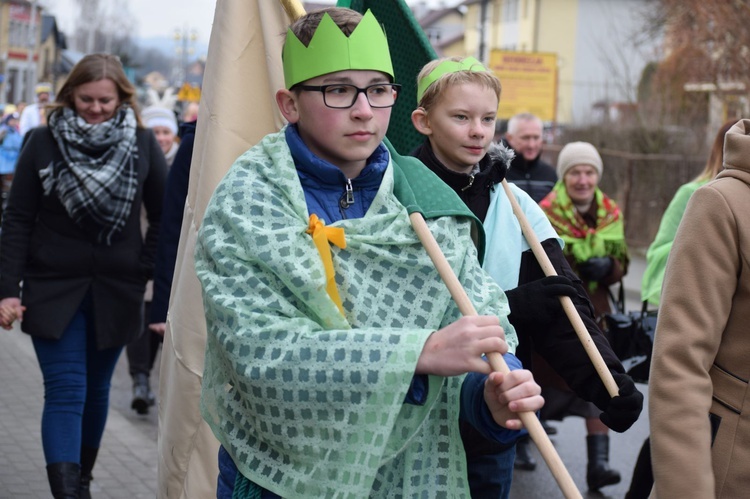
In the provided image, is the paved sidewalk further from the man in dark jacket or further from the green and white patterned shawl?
the green and white patterned shawl

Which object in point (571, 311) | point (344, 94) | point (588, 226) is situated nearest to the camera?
point (344, 94)

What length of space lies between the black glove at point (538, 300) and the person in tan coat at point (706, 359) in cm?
52

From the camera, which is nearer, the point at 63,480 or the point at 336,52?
the point at 336,52

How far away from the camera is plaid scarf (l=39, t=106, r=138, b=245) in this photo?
16.8 ft

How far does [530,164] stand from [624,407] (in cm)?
538

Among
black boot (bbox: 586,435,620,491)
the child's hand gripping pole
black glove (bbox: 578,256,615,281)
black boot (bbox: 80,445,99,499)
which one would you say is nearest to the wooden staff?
the child's hand gripping pole

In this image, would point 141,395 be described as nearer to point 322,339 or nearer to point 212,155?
point 212,155

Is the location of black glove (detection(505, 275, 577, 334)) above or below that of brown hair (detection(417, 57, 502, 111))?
below

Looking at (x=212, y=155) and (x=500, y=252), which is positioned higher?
(x=212, y=155)

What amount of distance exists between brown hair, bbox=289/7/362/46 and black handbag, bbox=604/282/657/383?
131 inches

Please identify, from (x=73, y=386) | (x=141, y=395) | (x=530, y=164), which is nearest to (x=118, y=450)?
(x=141, y=395)

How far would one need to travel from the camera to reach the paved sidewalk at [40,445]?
580 cm

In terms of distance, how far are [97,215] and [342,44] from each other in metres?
2.73

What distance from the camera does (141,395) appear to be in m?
7.85
